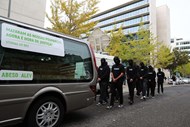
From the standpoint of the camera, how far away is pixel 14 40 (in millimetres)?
3084

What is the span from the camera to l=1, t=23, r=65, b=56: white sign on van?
3008 mm

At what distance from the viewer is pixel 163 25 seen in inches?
2285

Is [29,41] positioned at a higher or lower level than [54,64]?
higher

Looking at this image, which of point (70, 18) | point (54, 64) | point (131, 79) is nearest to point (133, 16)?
point (70, 18)

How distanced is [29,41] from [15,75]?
0.72 meters

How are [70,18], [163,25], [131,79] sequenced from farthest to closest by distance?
[163,25] < [70,18] < [131,79]

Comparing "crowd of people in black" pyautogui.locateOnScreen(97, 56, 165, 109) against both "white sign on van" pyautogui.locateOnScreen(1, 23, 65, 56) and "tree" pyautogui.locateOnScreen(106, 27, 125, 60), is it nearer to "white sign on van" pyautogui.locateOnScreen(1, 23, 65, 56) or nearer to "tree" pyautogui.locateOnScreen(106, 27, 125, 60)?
"white sign on van" pyautogui.locateOnScreen(1, 23, 65, 56)

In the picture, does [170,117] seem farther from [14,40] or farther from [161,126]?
[14,40]

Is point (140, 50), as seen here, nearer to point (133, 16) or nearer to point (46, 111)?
point (46, 111)

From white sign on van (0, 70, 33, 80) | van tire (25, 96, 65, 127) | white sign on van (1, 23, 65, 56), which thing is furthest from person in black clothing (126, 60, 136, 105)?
white sign on van (0, 70, 33, 80)

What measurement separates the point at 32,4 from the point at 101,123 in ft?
39.9

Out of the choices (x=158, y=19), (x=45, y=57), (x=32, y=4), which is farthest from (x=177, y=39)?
(x=45, y=57)

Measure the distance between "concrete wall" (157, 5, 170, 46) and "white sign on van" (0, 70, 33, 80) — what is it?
58.5m

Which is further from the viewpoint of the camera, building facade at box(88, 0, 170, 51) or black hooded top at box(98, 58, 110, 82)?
building facade at box(88, 0, 170, 51)
